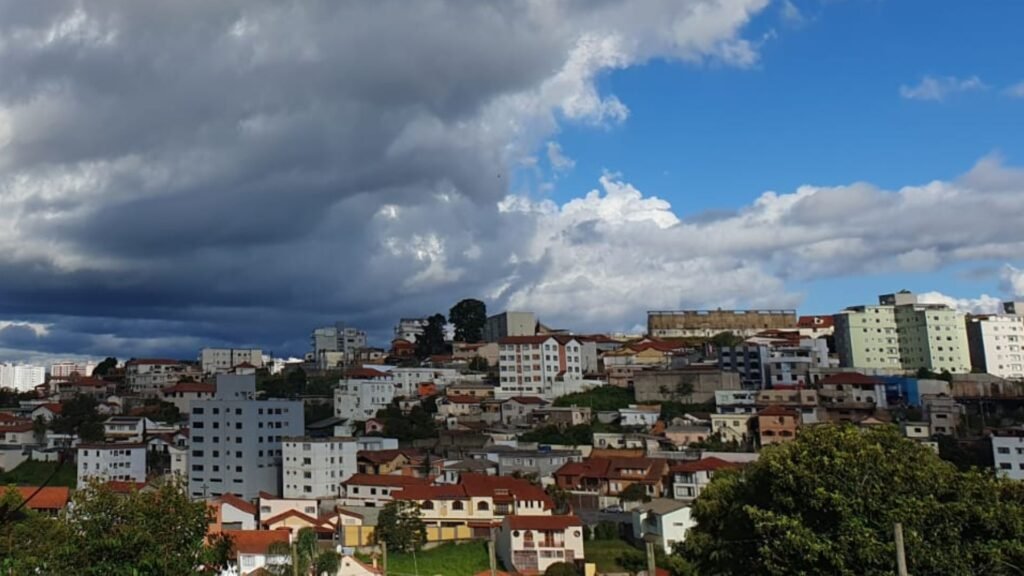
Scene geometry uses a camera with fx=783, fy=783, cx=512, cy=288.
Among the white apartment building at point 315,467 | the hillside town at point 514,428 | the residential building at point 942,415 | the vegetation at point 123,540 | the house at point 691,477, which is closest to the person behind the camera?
the vegetation at point 123,540

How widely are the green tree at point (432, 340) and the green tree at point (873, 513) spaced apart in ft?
245

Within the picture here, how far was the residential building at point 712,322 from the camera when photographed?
327 feet

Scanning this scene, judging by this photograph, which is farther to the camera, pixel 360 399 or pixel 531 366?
pixel 531 366

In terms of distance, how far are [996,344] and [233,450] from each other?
244 ft

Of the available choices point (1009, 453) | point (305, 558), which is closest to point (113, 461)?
point (305, 558)

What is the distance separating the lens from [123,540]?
47.6 ft

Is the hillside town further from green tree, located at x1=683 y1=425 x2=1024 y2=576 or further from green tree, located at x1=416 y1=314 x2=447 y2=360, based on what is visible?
green tree, located at x1=683 y1=425 x2=1024 y2=576

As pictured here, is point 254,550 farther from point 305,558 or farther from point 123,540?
point 123,540

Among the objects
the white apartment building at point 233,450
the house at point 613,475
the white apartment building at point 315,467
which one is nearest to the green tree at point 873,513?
the house at point 613,475

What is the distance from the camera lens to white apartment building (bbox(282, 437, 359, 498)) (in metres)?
46.3

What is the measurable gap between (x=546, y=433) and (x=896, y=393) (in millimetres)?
28273

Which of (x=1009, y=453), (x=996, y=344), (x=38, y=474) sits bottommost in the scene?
(x=1009, y=453)

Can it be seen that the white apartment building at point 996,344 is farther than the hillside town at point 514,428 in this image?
Yes

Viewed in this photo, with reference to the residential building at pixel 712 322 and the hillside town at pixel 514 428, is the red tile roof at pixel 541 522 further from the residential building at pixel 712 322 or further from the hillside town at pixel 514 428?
the residential building at pixel 712 322
